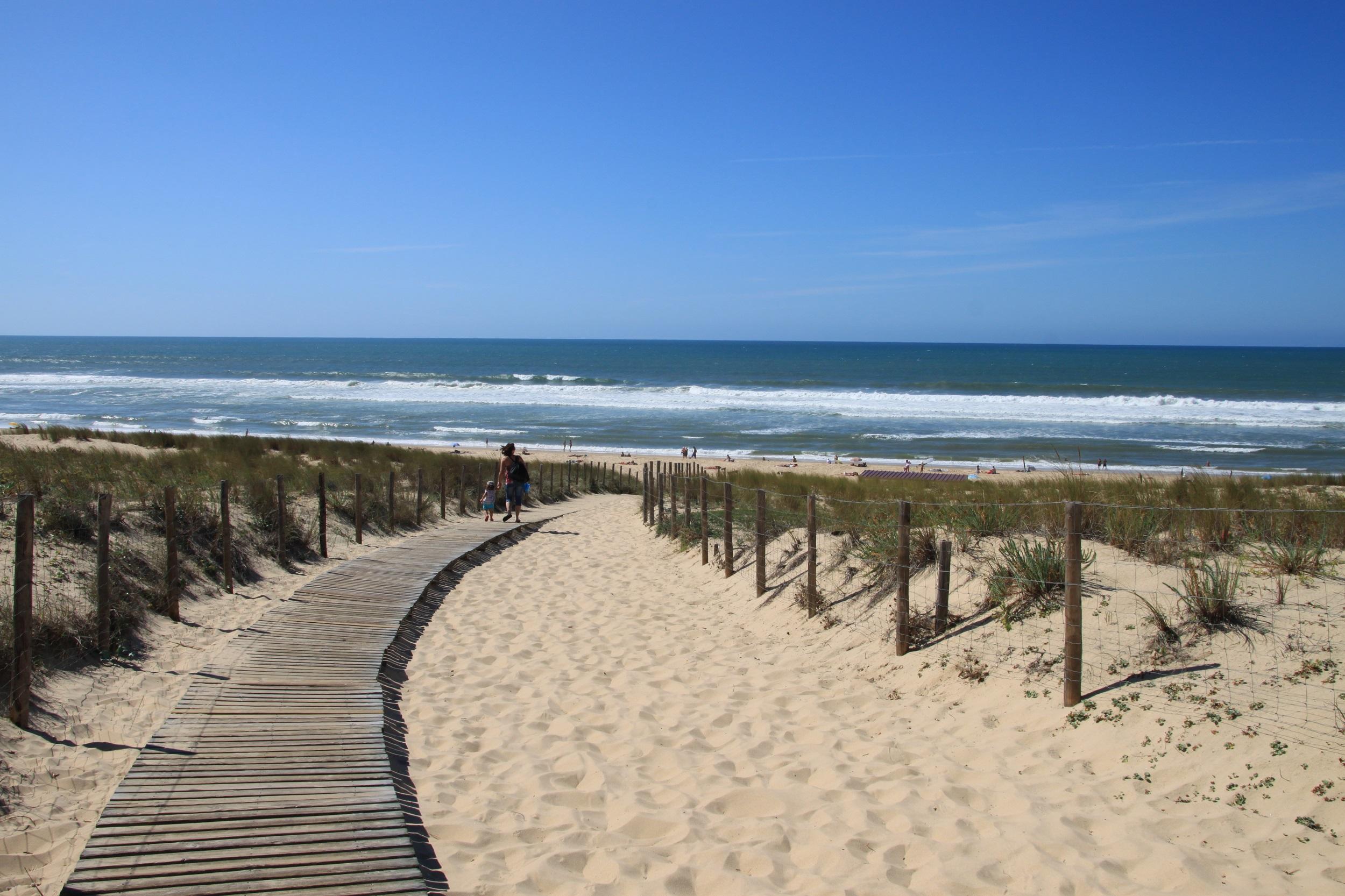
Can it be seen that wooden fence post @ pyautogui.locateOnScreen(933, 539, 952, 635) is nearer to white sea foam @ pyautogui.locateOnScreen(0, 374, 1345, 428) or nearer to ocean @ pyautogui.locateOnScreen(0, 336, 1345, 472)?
ocean @ pyautogui.locateOnScreen(0, 336, 1345, 472)

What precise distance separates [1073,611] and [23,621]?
6.59 metres

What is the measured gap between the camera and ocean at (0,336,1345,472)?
39.9 meters

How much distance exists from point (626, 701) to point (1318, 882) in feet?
14.6

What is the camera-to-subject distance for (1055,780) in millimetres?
4977

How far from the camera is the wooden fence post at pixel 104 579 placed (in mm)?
6219

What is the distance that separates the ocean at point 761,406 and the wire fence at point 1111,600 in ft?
88.9

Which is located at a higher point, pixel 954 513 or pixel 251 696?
pixel 954 513

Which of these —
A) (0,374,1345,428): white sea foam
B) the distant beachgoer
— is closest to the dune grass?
the distant beachgoer

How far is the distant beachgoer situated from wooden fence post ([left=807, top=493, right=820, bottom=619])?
29.5 feet

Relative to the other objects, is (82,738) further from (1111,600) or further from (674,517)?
(674,517)

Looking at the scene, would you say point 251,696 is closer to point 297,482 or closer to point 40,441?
point 297,482

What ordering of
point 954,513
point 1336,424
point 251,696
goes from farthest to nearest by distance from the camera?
point 1336,424 < point 954,513 < point 251,696

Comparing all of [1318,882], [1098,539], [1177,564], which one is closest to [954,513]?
[1098,539]

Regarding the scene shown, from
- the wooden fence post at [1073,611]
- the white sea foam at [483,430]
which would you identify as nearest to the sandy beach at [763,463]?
the white sea foam at [483,430]
